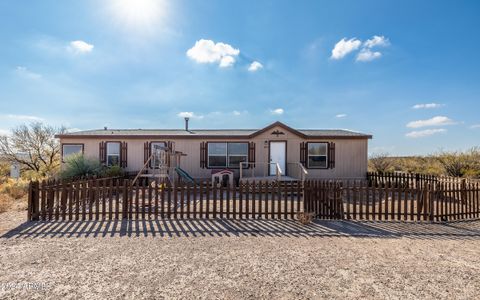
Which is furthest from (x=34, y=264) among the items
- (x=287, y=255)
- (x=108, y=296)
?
(x=287, y=255)

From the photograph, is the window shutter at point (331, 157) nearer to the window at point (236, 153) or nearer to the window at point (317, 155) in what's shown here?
the window at point (317, 155)

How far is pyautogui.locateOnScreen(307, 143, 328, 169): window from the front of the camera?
14523 millimetres

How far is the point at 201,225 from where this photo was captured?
19.7ft

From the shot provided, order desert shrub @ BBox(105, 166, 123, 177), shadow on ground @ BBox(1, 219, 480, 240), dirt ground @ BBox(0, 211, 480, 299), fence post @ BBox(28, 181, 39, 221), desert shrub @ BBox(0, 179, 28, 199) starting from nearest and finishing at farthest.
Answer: dirt ground @ BBox(0, 211, 480, 299) < shadow on ground @ BBox(1, 219, 480, 240) < fence post @ BBox(28, 181, 39, 221) < desert shrub @ BBox(0, 179, 28, 199) < desert shrub @ BBox(105, 166, 123, 177)

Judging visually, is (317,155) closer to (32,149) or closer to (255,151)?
(255,151)

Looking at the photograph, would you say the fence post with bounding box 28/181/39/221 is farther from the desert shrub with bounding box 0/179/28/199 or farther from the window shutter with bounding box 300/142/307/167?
the window shutter with bounding box 300/142/307/167

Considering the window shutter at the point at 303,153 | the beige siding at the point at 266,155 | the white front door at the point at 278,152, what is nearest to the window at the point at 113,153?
the beige siding at the point at 266,155

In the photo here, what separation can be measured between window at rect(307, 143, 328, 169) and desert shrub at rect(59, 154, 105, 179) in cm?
1193

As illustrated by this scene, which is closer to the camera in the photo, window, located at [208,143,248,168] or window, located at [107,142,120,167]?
window, located at [107,142,120,167]

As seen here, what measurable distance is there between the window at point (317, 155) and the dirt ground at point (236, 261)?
849 centimetres

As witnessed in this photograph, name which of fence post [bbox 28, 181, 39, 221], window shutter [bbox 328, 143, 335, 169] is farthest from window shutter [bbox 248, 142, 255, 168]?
fence post [bbox 28, 181, 39, 221]

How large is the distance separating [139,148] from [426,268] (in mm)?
14423

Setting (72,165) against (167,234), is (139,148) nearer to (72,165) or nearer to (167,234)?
(72,165)

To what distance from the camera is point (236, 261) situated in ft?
13.1
